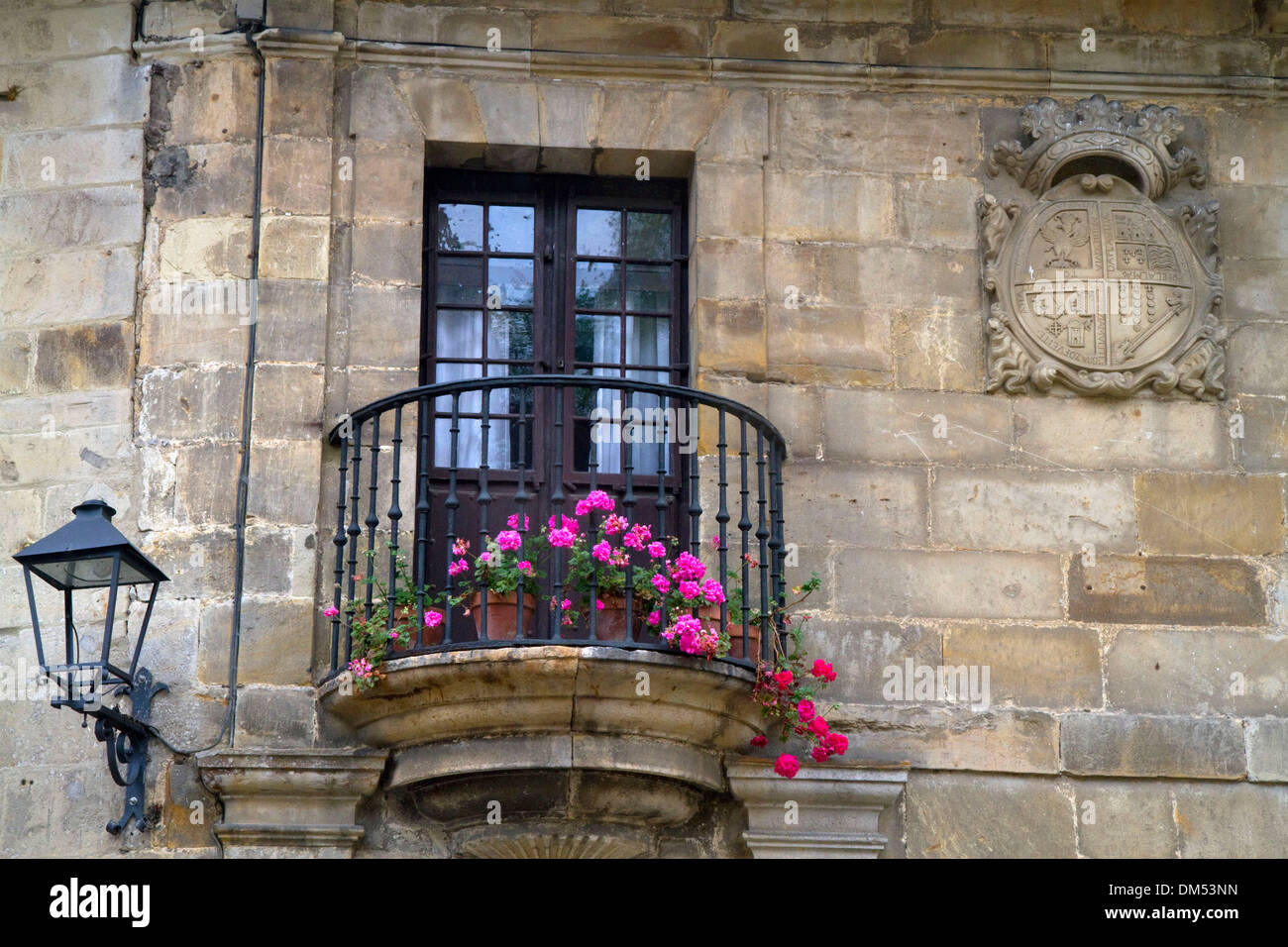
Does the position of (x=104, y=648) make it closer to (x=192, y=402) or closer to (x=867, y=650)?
(x=192, y=402)

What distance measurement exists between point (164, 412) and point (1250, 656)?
4.28 metres

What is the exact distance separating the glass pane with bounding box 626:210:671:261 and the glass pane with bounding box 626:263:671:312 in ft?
0.21

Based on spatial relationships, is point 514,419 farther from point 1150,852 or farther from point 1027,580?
point 1150,852

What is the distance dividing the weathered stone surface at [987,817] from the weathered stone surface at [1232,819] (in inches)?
17.4

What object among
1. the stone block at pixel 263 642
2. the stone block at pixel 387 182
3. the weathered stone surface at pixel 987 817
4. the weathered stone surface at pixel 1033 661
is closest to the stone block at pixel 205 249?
the stone block at pixel 387 182

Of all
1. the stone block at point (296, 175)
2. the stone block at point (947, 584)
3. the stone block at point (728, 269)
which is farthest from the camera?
the stone block at point (728, 269)

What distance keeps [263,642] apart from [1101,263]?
3652mm

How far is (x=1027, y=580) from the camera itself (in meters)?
8.99

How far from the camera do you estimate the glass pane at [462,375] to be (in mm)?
9312

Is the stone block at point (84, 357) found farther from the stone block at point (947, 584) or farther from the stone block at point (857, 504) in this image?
A: the stone block at point (947, 584)

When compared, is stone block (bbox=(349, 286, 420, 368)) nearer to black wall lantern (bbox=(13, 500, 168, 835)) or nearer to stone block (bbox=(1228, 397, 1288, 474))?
black wall lantern (bbox=(13, 500, 168, 835))

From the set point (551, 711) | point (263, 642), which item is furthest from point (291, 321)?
point (551, 711)

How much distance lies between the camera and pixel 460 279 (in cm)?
945

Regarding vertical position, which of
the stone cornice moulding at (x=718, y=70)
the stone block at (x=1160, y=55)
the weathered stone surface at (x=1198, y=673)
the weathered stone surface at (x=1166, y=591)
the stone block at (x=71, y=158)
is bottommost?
the weathered stone surface at (x=1198, y=673)
